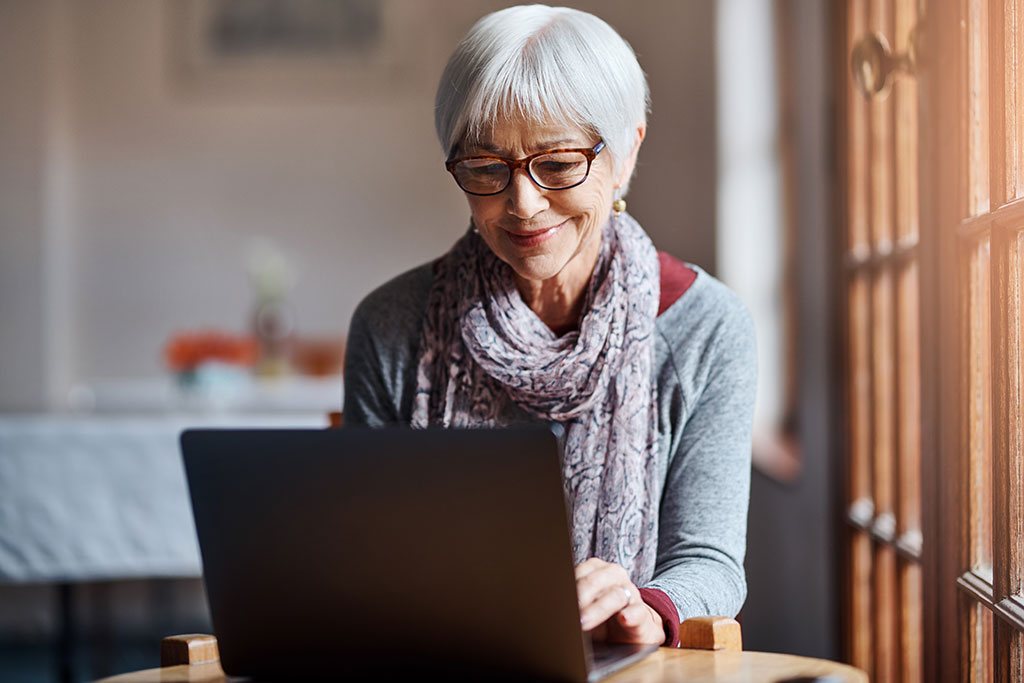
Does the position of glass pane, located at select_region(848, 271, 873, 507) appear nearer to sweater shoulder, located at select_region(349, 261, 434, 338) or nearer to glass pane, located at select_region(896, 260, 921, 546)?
glass pane, located at select_region(896, 260, 921, 546)

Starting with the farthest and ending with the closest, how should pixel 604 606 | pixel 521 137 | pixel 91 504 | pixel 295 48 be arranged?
pixel 295 48, pixel 91 504, pixel 521 137, pixel 604 606

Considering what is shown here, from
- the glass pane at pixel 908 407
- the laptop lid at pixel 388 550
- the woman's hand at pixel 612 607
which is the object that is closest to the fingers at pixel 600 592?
the woman's hand at pixel 612 607

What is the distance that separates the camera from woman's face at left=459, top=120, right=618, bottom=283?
3.61 feet

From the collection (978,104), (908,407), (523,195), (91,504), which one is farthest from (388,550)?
(91,504)

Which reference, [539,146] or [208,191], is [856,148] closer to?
[539,146]

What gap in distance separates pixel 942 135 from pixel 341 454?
0.94m

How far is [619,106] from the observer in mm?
1135

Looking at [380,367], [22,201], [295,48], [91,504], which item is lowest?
[91,504]

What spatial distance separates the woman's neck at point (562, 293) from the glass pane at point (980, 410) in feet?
1.43

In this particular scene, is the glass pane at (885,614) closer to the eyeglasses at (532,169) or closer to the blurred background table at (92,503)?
the eyeglasses at (532,169)

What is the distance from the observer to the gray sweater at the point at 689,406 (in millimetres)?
1082

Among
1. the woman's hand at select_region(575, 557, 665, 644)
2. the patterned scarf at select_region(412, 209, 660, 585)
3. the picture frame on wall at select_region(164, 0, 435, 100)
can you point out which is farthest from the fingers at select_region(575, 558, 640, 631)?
the picture frame on wall at select_region(164, 0, 435, 100)

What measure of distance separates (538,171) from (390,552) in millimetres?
517

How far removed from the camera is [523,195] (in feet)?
3.61
